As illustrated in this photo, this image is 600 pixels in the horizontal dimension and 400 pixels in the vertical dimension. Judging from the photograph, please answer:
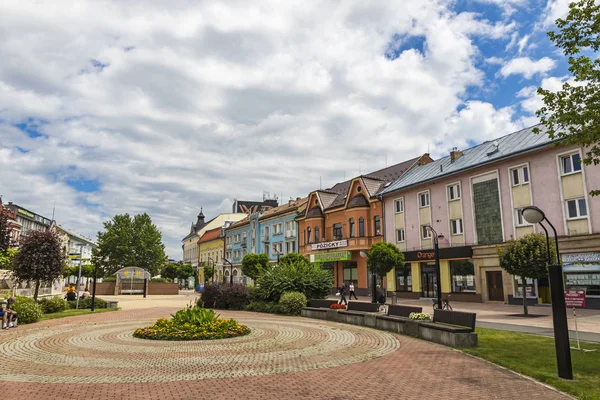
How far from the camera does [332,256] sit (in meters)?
43.5

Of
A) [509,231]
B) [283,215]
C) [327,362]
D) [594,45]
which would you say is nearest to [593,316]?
[509,231]

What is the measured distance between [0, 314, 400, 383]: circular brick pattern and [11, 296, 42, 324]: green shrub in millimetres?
2916

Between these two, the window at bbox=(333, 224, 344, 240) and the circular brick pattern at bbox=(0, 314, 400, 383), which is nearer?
the circular brick pattern at bbox=(0, 314, 400, 383)

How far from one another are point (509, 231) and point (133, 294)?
43452mm

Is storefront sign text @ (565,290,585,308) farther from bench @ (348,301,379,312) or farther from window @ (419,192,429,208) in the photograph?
window @ (419,192,429,208)

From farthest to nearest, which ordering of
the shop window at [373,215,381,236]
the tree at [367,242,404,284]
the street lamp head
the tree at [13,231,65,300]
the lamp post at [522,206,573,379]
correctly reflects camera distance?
the shop window at [373,215,381,236], the tree at [367,242,404,284], the tree at [13,231,65,300], the street lamp head, the lamp post at [522,206,573,379]

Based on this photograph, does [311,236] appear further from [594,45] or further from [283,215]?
[594,45]

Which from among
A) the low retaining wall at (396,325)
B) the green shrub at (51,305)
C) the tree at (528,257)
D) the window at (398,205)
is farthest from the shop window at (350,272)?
the green shrub at (51,305)

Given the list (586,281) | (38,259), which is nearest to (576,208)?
(586,281)

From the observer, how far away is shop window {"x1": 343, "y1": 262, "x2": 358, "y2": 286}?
1649 inches

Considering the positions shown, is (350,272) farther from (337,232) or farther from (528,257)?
(528,257)

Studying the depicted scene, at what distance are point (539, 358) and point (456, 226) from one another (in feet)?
77.8

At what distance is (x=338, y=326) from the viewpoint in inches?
657

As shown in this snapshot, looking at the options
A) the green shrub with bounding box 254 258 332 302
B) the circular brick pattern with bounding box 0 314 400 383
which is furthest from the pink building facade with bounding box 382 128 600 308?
the circular brick pattern with bounding box 0 314 400 383
